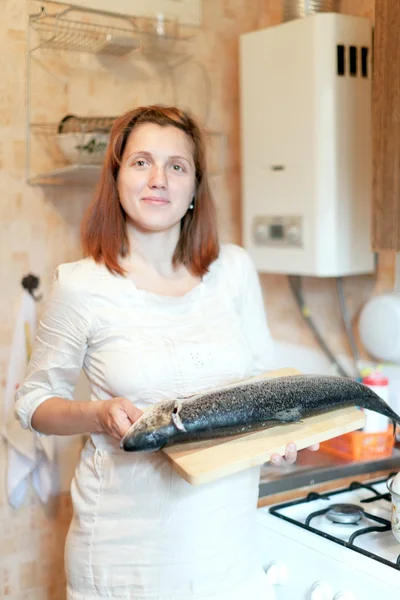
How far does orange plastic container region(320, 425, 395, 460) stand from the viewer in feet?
6.75

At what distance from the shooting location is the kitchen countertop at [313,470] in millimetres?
Result: 1856

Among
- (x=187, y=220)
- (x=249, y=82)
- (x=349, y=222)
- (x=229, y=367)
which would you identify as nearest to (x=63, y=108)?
(x=249, y=82)

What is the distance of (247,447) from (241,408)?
0.06 m

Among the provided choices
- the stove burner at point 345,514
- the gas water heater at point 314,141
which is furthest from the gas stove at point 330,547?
the gas water heater at point 314,141

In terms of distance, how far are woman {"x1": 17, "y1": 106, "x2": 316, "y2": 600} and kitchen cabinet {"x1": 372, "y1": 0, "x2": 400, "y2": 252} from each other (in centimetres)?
48

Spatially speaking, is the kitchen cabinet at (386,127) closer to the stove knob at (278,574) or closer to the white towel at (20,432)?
the stove knob at (278,574)

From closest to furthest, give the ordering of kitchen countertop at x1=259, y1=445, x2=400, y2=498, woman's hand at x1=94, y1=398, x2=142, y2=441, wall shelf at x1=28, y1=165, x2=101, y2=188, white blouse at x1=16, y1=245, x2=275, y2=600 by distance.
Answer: woman's hand at x1=94, y1=398, x2=142, y2=441 → white blouse at x1=16, y1=245, x2=275, y2=600 → kitchen countertop at x1=259, y1=445, x2=400, y2=498 → wall shelf at x1=28, y1=165, x2=101, y2=188

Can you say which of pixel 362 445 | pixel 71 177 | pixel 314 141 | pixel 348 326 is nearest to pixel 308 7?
pixel 314 141

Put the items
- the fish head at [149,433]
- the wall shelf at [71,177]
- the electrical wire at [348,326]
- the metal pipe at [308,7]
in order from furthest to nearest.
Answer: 1. the electrical wire at [348,326]
2. the metal pipe at [308,7]
3. the wall shelf at [71,177]
4. the fish head at [149,433]

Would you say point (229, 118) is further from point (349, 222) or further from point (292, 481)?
point (292, 481)

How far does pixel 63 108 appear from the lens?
2146 millimetres

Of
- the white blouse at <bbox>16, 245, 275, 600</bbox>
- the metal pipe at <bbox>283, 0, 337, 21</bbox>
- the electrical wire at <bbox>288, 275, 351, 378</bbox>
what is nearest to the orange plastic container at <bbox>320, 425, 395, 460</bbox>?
the electrical wire at <bbox>288, 275, 351, 378</bbox>

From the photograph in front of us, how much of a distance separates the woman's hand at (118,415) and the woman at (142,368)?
21mm

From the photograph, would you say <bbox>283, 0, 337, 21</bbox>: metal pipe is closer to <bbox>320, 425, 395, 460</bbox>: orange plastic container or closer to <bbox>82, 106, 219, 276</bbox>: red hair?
<bbox>82, 106, 219, 276</bbox>: red hair
